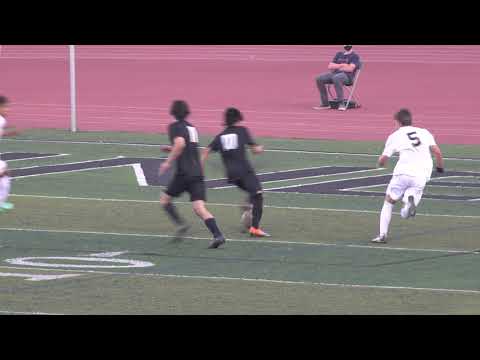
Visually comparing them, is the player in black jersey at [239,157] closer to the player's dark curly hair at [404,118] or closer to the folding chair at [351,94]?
the player's dark curly hair at [404,118]

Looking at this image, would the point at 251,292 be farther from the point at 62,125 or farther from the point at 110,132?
the point at 62,125

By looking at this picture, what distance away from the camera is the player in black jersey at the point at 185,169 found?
15.5 m

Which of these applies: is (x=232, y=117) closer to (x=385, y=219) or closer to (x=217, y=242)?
(x=217, y=242)

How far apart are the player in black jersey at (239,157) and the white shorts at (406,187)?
1752 mm

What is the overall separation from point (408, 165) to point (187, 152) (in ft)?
9.46

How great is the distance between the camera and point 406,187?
53.4 feet

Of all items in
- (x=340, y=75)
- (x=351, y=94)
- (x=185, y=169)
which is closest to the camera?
(x=185, y=169)

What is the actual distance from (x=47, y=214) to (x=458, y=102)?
19.8m

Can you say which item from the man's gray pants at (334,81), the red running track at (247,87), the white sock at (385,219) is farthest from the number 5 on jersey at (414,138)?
the man's gray pants at (334,81)

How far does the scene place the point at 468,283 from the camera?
44.1 ft

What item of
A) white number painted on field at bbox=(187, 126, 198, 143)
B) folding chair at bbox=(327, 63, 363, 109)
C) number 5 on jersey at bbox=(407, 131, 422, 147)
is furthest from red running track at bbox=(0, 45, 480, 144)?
white number painted on field at bbox=(187, 126, 198, 143)

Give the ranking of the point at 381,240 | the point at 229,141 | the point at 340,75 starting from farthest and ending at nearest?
1. the point at 340,75
2. the point at 229,141
3. the point at 381,240

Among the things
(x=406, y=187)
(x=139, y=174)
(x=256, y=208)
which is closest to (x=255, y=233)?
(x=256, y=208)

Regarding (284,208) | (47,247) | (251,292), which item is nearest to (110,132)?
(284,208)
